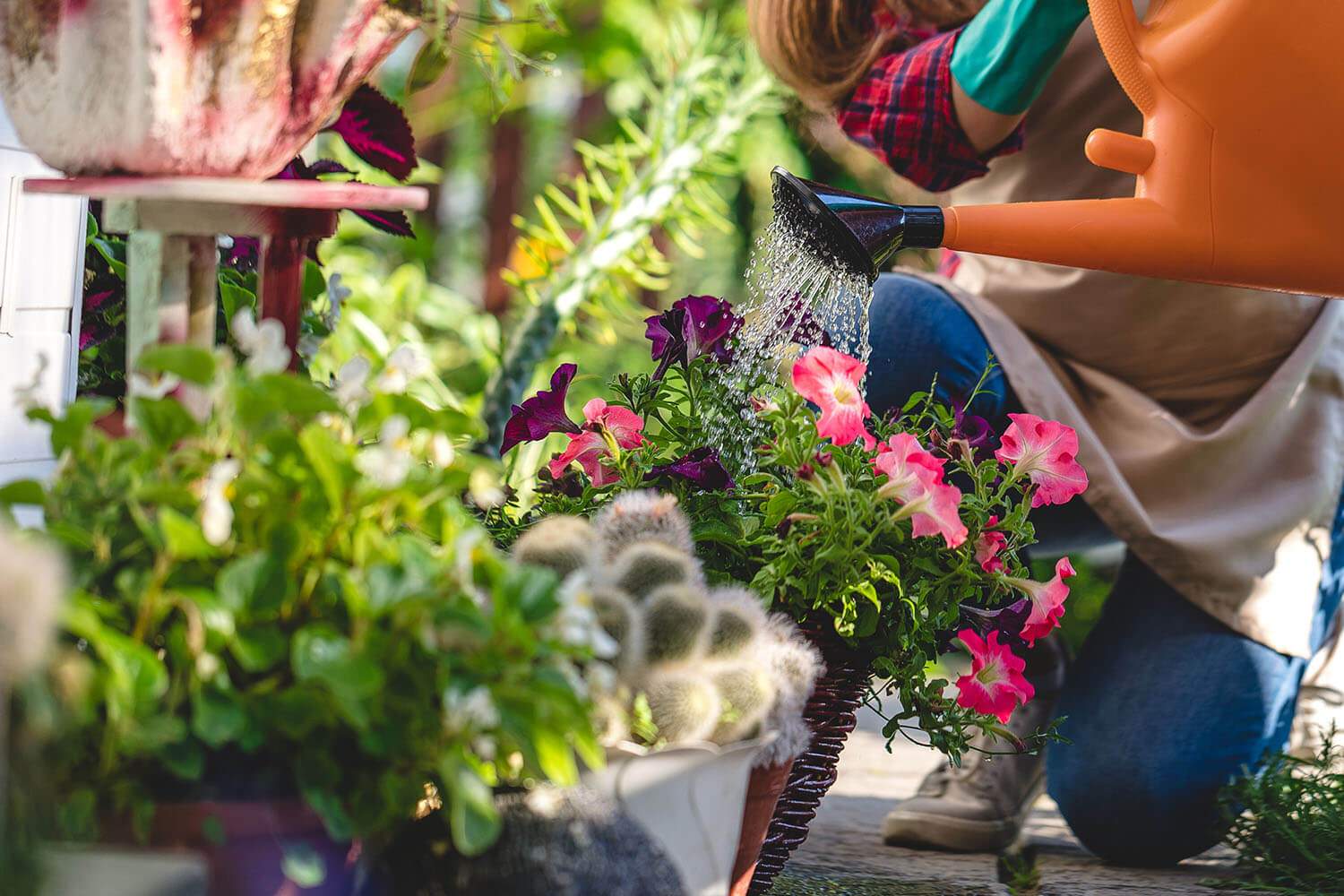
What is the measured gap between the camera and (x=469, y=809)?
632 mm

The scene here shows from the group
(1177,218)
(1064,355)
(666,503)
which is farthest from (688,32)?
(666,503)

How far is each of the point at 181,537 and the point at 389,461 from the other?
110 mm

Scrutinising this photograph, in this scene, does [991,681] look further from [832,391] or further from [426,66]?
[426,66]

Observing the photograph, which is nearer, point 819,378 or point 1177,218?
point 819,378

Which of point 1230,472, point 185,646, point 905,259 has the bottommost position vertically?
point 905,259

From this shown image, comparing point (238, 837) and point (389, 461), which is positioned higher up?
point (389, 461)

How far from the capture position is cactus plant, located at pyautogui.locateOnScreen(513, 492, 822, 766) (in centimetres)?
77

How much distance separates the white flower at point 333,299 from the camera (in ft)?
A: 4.87

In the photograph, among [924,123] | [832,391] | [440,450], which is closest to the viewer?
[440,450]

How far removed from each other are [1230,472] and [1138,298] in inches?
9.4

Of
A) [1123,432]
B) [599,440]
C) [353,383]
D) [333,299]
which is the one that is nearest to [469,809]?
[353,383]

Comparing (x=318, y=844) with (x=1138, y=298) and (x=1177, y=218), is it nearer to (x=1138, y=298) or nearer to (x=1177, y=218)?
(x=1177, y=218)

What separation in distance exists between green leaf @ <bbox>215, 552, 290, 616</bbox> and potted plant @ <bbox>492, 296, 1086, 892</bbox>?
15.7 inches

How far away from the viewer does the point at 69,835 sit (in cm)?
63
